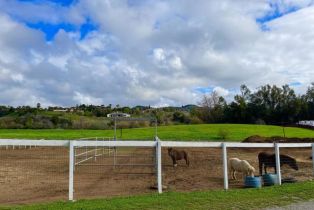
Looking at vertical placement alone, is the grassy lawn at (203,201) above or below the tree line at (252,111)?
below

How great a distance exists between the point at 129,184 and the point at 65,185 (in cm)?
210

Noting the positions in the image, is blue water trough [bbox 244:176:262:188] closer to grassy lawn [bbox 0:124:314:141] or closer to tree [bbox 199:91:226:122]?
grassy lawn [bbox 0:124:314:141]

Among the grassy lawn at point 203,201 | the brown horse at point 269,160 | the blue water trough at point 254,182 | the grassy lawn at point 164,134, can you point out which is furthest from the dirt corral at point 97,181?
the grassy lawn at point 164,134

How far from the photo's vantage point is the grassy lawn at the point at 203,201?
31.3ft

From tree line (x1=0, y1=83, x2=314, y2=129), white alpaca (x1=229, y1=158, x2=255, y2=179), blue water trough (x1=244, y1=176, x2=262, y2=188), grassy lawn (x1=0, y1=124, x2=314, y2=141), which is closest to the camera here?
blue water trough (x1=244, y1=176, x2=262, y2=188)

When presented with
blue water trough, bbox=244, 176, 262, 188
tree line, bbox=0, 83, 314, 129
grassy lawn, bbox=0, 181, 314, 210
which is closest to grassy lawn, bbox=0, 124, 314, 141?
tree line, bbox=0, 83, 314, 129

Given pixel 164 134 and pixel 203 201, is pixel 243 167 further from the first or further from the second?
pixel 164 134

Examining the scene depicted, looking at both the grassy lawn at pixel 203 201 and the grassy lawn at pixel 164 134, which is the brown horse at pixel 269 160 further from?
the grassy lawn at pixel 164 134

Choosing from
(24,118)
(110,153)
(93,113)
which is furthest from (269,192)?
(93,113)

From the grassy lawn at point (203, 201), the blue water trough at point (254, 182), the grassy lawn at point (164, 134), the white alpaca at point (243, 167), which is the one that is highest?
the grassy lawn at point (164, 134)

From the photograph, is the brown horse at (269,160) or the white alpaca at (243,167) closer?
the white alpaca at (243,167)

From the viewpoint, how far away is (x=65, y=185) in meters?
14.4

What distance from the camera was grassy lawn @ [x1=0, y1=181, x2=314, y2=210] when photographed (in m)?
9.54

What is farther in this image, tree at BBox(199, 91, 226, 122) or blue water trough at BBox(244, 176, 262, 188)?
tree at BBox(199, 91, 226, 122)
